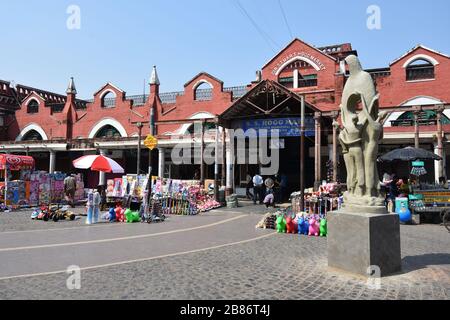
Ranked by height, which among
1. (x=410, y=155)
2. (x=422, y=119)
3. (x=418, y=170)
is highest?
(x=422, y=119)

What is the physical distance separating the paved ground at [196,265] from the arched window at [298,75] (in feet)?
49.3

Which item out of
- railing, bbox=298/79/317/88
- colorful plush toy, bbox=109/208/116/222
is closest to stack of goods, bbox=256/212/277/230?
colorful plush toy, bbox=109/208/116/222

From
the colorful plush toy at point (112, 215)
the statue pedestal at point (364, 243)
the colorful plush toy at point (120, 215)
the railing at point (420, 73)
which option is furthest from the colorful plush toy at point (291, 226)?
the railing at point (420, 73)

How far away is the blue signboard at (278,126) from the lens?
18375mm

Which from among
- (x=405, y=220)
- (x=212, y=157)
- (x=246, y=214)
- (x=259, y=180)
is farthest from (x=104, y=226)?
(x=212, y=157)

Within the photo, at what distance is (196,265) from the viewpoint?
6.46 m

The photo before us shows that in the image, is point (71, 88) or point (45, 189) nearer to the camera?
point (45, 189)

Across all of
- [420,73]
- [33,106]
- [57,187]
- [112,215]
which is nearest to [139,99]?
[33,106]

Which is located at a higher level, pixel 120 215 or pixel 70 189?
pixel 70 189

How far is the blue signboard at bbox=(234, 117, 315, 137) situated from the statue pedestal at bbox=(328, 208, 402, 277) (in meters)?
12.7

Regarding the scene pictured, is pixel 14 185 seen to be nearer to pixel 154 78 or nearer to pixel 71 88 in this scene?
pixel 154 78

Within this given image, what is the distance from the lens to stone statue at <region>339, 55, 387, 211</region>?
20.6ft

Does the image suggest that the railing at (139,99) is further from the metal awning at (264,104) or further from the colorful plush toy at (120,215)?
the colorful plush toy at (120,215)

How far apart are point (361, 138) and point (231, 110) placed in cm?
1297
